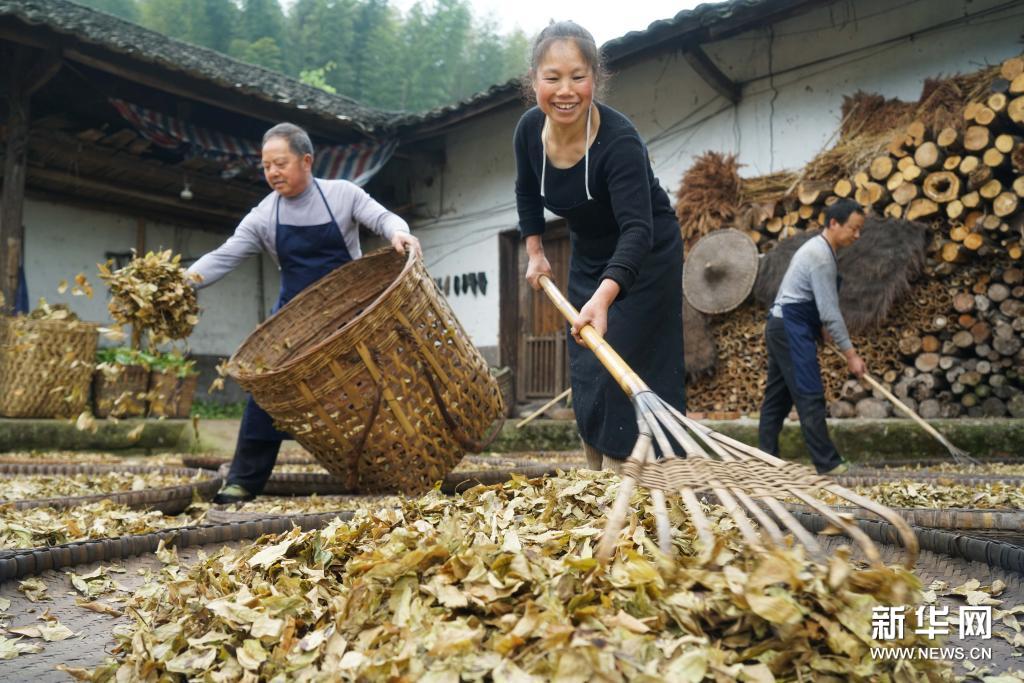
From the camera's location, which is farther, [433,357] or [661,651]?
[433,357]

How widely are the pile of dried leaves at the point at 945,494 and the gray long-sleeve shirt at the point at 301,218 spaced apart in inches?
82.1

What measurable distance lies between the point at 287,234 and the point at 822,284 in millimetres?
2734

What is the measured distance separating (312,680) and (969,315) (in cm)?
539

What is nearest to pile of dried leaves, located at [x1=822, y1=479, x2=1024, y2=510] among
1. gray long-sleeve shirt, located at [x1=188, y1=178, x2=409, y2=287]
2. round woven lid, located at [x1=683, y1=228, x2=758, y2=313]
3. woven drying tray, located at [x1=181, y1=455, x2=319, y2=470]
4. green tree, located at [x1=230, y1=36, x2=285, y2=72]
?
gray long-sleeve shirt, located at [x1=188, y1=178, x2=409, y2=287]

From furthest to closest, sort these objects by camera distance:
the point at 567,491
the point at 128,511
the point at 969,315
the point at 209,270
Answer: the point at 969,315 → the point at 209,270 → the point at 128,511 → the point at 567,491

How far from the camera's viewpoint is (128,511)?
2744 mm

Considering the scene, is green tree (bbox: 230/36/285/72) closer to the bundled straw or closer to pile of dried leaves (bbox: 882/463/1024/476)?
the bundled straw

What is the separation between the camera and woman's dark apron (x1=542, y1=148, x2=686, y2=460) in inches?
93.7

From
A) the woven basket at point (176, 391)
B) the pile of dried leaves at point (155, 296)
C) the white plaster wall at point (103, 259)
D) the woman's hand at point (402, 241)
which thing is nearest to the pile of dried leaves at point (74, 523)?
the pile of dried leaves at point (155, 296)

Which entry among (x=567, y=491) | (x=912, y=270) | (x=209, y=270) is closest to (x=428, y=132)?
(x=912, y=270)

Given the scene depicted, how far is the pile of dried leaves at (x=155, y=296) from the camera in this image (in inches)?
113

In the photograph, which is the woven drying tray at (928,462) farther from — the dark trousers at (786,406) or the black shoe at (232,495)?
the black shoe at (232,495)

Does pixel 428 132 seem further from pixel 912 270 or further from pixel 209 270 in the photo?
pixel 209 270

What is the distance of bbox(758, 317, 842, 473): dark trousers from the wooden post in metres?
6.41
